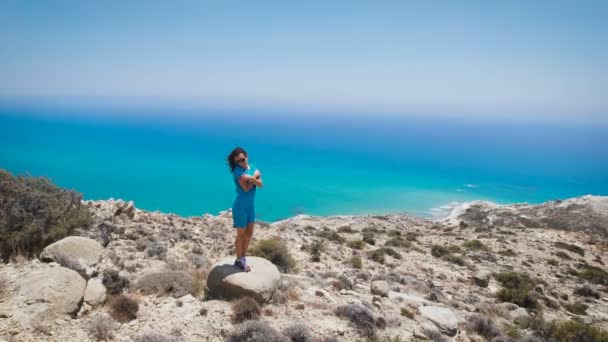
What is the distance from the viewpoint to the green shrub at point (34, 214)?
7.35m

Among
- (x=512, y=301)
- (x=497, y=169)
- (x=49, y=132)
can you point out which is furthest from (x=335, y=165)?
(x=49, y=132)

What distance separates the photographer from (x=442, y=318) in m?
7.29

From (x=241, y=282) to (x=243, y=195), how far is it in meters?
1.80

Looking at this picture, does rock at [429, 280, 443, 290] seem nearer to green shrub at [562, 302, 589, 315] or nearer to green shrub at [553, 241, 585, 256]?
green shrub at [562, 302, 589, 315]

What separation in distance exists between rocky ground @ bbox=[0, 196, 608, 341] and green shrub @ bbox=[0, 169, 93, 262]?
59 cm

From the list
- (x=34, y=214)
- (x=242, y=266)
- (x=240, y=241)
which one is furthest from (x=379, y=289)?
(x=34, y=214)

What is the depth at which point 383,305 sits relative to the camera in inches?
303

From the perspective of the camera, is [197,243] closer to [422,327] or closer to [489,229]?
[422,327]

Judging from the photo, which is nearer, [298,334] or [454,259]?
[298,334]

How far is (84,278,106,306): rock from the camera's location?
5711 mm

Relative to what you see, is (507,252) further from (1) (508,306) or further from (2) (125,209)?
(2) (125,209)

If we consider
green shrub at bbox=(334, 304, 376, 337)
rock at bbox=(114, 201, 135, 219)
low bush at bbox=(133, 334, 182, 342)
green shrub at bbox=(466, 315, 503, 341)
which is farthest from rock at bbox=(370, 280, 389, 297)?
rock at bbox=(114, 201, 135, 219)

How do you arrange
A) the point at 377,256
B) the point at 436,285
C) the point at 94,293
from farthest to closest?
the point at 377,256
the point at 436,285
the point at 94,293

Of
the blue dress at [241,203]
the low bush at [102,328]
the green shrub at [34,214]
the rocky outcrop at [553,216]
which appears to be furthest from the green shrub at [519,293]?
the rocky outcrop at [553,216]
